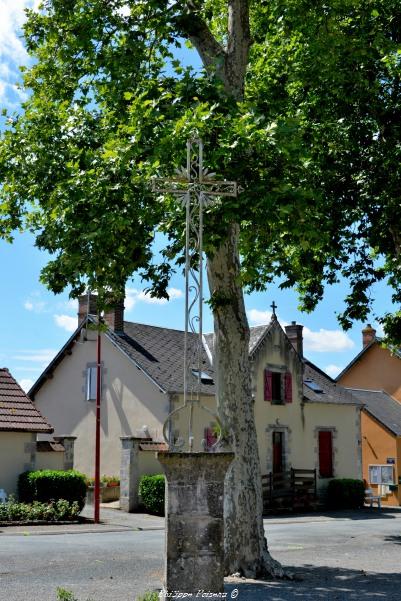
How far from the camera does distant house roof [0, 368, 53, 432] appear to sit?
23.0 metres

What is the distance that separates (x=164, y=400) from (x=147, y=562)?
14138mm

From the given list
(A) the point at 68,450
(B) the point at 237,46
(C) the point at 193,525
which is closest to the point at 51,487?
(A) the point at 68,450

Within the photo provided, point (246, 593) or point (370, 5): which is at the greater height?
point (370, 5)

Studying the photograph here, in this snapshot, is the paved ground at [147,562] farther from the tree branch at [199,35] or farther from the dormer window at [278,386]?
the dormer window at [278,386]

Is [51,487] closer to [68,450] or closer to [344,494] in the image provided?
[68,450]

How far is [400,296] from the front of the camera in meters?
17.9

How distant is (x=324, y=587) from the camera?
34.9ft

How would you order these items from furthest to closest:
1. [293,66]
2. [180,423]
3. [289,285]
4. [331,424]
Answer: [331,424] < [180,423] < [289,285] < [293,66]

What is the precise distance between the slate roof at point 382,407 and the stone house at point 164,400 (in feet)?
6.84

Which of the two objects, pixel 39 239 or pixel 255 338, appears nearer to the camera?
pixel 39 239

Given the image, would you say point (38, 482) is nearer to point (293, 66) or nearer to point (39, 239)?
point (39, 239)

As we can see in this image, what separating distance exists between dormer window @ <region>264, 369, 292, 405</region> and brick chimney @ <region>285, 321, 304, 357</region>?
12.2 feet

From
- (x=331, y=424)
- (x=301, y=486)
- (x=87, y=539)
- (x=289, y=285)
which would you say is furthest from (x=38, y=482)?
(x=331, y=424)

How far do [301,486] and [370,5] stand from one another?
20898 mm
